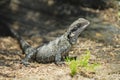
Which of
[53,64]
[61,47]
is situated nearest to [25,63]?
[53,64]

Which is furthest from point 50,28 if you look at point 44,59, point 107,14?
point 44,59

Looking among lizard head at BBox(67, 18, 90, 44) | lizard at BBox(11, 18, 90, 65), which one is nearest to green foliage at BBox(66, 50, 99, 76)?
lizard at BBox(11, 18, 90, 65)

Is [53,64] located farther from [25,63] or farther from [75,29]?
[75,29]

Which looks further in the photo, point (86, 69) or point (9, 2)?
point (9, 2)

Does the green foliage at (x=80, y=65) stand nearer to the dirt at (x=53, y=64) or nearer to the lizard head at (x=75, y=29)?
the dirt at (x=53, y=64)

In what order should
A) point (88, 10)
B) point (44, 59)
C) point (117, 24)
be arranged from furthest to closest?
point (88, 10), point (117, 24), point (44, 59)

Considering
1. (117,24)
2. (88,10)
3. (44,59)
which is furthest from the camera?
(88,10)

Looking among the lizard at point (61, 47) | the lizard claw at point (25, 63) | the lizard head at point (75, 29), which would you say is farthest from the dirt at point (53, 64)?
the lizard head at point (75, 29)

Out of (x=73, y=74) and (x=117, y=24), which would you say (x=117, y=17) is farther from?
(x=73, y=74)
